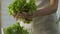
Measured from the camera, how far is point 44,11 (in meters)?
0.98

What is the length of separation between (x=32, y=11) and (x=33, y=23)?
0.18 meters

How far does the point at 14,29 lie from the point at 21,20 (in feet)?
0.34

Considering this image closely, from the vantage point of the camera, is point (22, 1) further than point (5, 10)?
No

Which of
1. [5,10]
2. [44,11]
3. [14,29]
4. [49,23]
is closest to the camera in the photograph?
[14,29]

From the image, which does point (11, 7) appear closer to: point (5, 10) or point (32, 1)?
point (32, 1)

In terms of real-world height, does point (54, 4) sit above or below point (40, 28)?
above

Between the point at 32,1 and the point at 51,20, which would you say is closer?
the point at 32,1

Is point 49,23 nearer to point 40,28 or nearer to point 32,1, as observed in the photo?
point 40,28

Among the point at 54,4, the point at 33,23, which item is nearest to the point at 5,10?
the point at 33,23

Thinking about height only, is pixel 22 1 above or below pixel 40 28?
above

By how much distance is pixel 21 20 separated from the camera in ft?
3.16

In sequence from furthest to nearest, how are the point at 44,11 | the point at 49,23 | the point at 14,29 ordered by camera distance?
the point at 49,23 < the point at 44,11 < the point at 14,29

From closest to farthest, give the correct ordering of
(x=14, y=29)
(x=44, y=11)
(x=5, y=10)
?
(x=14, y=29)
(x=44, y=11)
(x=5, y=10)

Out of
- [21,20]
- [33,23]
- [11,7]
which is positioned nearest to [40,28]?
[33,23]
